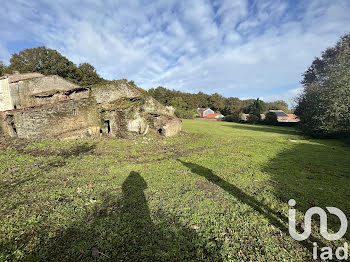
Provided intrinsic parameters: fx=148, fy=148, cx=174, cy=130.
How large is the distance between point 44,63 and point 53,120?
41370 mm

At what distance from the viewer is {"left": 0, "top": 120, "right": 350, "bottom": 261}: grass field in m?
2.80

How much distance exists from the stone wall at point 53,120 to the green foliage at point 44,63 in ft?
119

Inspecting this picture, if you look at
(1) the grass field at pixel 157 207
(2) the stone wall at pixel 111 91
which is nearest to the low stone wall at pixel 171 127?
(2) the stone wall at pixel 111 91

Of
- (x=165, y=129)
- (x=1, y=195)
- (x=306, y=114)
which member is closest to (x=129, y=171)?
(x=1, y=195)

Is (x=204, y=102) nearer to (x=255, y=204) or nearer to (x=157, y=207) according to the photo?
(x=255, y=204)

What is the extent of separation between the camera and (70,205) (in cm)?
404

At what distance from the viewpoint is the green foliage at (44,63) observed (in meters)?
37.9

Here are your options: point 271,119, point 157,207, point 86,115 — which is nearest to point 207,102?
point 271,119

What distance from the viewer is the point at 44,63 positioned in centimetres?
3981

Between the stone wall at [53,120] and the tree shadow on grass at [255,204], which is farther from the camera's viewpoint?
the stone wall at [53,120]

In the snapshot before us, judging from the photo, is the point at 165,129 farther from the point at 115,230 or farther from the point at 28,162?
the point at 115,230

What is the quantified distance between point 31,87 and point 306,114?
36.8 metres

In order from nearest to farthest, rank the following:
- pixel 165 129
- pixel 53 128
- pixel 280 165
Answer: pixel 280 165
pixel 53 128
pixel 165 129

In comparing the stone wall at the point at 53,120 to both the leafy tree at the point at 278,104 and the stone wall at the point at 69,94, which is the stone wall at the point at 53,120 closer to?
the stone wall at the point at 69,94
